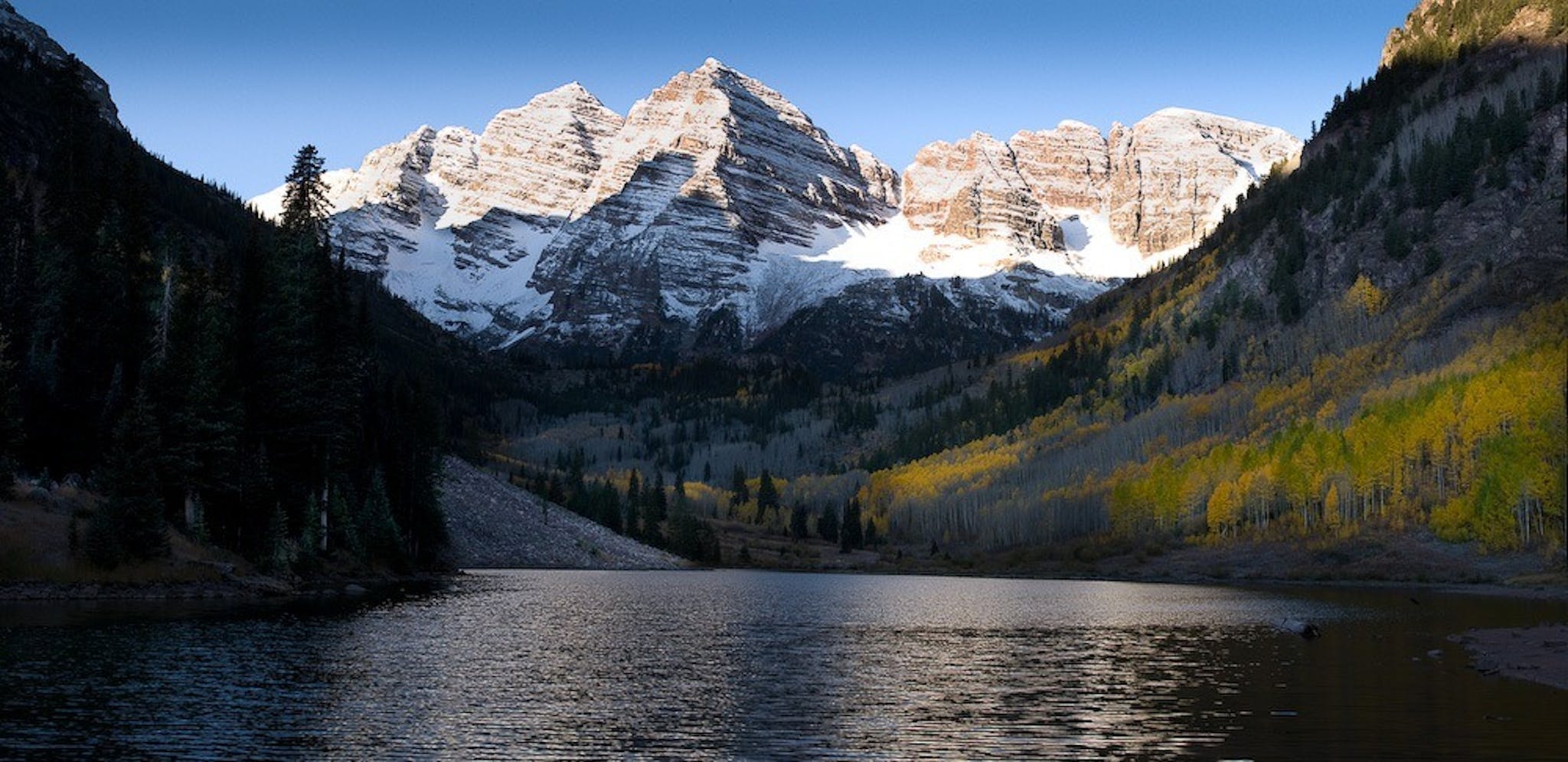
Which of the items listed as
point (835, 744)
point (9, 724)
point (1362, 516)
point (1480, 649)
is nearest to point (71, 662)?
point (9, 724)

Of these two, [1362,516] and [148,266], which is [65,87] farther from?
[1362,516]

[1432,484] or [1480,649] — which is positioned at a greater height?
[1432,484]

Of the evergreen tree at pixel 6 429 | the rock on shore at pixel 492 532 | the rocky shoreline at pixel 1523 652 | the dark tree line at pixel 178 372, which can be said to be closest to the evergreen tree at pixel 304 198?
the dark tree line at pixel 178 372

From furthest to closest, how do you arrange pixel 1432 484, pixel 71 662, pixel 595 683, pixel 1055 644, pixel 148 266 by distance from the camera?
pixel 1432 484
pixel 148 266
pixel 1055 644
pixel 595 683
pixel 71 662

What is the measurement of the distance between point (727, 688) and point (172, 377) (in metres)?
56.4

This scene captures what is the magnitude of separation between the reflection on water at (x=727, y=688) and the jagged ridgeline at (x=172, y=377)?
13214 mm

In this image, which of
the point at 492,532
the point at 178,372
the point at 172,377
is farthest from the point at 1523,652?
the point at 492,532

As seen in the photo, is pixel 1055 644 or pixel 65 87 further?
pixel 65 87

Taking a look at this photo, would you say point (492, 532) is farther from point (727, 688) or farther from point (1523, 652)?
point (1523, 652)

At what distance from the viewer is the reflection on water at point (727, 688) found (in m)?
40.8

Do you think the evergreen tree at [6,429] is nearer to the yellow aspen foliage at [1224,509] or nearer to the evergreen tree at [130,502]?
the evergreen tree at [130,502]

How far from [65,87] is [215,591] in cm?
6687

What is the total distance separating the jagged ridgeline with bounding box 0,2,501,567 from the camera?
293ft

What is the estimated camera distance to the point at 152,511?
8331 cm
